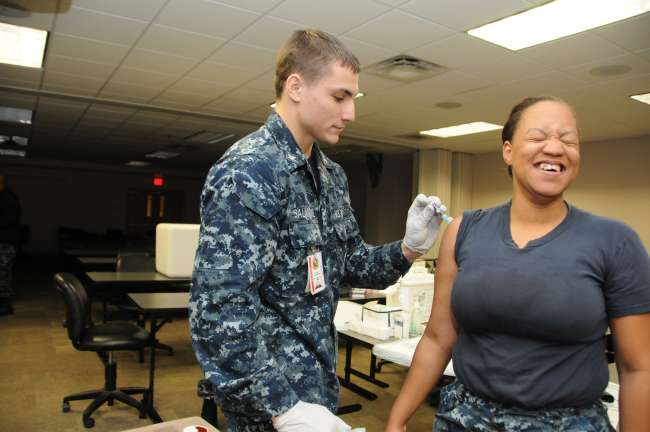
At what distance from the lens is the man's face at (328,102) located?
1.14 meters

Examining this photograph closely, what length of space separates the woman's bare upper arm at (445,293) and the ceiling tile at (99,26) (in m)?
3.31

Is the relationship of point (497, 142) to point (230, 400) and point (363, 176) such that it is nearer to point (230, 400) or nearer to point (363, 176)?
point (363, 176)

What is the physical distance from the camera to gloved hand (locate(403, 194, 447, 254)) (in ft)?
4.64

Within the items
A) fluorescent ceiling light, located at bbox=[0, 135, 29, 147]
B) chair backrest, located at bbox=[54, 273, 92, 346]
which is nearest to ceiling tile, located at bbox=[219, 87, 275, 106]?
chair backrest, located at bbox=[54, 273, 92, 346]

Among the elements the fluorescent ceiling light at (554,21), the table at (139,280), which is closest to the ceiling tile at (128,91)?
the table at (139,280)

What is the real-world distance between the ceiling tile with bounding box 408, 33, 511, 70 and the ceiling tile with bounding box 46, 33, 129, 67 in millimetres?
2572

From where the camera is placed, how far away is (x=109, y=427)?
312cm

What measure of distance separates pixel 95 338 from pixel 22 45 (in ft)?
9.63

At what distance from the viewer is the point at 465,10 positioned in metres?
3.31

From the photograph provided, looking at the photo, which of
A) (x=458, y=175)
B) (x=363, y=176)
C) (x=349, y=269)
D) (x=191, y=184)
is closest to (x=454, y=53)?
(x=349, y=269)

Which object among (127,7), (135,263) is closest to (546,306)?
(127,7)

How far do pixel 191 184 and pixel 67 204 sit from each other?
3.61 meters

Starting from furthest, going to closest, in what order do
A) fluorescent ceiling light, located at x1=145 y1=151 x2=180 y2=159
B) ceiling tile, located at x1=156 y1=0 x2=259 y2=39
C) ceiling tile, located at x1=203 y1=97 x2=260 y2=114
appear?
1. fluorescent ceiling light, located at x1=145 y1=151 x2=180 y2=159
2. ceiling tile, located at x1=203 y1=97 x2=260 y2=114
3. ceiling tile, located at x1=156 y1=0 x2=259 y2=39

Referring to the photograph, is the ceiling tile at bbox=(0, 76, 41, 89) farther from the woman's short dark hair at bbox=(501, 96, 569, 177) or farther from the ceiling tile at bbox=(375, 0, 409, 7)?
the woman's short dark hair at bbox=(501, 96, 569, 177)
